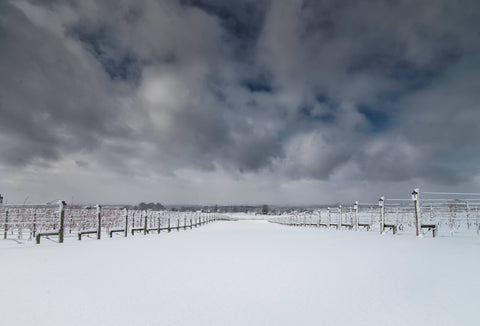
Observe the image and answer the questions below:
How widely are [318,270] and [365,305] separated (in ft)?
5.44

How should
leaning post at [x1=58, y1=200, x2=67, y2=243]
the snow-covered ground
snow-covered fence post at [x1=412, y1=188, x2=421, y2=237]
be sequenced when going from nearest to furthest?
the snow-covered ground
leaning post at [x1=58, y1=200, x2=67, y2=243]
snow-covered fence post at [x1=412, y1=188, x2=421, y2=237]

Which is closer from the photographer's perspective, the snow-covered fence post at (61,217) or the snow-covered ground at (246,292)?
the snow-covered ground at (246,292)

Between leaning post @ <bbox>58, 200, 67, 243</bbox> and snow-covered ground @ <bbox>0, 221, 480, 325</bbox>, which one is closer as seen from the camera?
snow-covered ground @ <bbox>0, 221, 480, 325</bbox>

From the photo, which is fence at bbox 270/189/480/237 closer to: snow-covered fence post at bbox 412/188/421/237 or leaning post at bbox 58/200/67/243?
snow-covered fence post at bbox 412/188/421/237

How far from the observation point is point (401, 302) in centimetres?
309

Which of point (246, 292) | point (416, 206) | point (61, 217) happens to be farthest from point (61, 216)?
point (416, 206)

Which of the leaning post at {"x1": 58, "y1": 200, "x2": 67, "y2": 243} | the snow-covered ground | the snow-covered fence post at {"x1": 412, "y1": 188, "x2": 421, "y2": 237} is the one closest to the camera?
the snow-covered ground

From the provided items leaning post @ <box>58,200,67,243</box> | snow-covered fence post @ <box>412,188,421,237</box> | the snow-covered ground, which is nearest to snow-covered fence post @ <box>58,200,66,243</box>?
leaning post @ <box>58,200,67,243</box>

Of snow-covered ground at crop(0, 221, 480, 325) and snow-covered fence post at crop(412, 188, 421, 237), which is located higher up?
snow-covered fence post at crop(412, 188, 421, 237)

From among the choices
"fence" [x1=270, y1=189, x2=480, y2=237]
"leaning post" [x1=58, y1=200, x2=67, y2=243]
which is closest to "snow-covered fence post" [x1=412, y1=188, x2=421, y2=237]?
"fence" [x1=270, y1=189, x2=480, y2=237]

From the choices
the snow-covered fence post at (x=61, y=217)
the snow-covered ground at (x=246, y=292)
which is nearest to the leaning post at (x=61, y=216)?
the snow-covered fence post at (x=61, y=217)

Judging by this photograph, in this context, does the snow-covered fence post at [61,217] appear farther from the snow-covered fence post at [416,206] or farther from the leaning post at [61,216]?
the snow-covered fence post at [416,206]

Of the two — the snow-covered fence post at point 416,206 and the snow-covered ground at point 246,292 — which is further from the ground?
the snow-covered fence post at point 416,206

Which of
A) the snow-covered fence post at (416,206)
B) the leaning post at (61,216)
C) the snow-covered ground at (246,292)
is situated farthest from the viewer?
the snow-covered fence post at (416,206)
